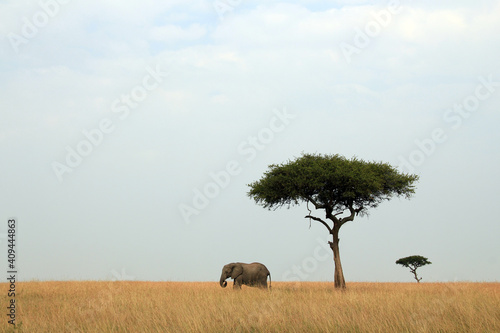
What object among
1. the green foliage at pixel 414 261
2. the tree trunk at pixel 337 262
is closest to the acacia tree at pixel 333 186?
the tree trunk at pixel 337 262

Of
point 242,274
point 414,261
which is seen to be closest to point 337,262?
point 242,274

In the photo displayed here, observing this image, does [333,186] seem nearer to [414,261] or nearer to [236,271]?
[236,271]

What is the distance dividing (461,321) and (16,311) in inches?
579

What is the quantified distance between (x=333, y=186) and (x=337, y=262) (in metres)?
5.01

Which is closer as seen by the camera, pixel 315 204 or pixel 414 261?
pixel 315 204

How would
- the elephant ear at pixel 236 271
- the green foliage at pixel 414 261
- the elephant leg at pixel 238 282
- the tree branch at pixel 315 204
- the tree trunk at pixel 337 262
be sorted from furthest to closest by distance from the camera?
the green foliage at pixel 414 261
the tree branch at pixel 315 204
the tree trunk at pixel 337 262
the elephant ear at pixel 236 271
the elephant leg at pixel 238 282

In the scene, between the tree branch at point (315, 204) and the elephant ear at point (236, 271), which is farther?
the tree branch at point (315, 204)

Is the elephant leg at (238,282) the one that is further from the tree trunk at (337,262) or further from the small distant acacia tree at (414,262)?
the small distant acacia tree at (414,262)

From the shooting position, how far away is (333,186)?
30.2 meters

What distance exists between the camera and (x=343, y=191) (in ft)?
99.9

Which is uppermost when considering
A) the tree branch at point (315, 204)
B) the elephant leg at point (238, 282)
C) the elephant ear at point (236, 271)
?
the tree branch at point (315, 204)

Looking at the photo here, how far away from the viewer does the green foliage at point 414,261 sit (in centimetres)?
4856

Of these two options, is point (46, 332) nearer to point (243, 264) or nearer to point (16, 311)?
point (16, 311)

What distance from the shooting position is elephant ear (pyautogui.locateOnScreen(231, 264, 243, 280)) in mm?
28945
